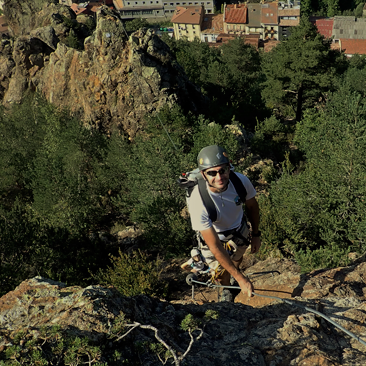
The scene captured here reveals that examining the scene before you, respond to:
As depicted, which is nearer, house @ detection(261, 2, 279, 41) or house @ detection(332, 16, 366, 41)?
house @ detection(332, 16, 366, 41)

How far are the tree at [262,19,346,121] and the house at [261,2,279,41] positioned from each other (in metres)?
75.4

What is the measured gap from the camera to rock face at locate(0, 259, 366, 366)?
3.83m

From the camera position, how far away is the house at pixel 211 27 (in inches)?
4016

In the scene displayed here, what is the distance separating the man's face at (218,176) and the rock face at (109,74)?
19960 millimetres

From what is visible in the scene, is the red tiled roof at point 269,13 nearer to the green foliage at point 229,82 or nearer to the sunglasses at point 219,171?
the green foliage at point 229,82

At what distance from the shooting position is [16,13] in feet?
137

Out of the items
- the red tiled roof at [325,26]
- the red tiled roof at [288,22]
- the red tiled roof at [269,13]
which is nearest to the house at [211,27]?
the red tiled roof at [269,13]

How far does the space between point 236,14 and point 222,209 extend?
106 meters

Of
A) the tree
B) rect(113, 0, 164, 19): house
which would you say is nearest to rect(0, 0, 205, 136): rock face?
the tree

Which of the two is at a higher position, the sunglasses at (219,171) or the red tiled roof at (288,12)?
the red tiled roof at (288,12)

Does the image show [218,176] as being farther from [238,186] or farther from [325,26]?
[325,26]

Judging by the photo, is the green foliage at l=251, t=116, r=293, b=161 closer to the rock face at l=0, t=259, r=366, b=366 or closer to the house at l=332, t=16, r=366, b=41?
the rock face at l=0, t=259, r=366, b=366

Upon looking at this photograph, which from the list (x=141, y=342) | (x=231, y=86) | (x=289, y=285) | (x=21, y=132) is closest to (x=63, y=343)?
(x=141, y=342)

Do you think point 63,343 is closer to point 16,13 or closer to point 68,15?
point 68,15
